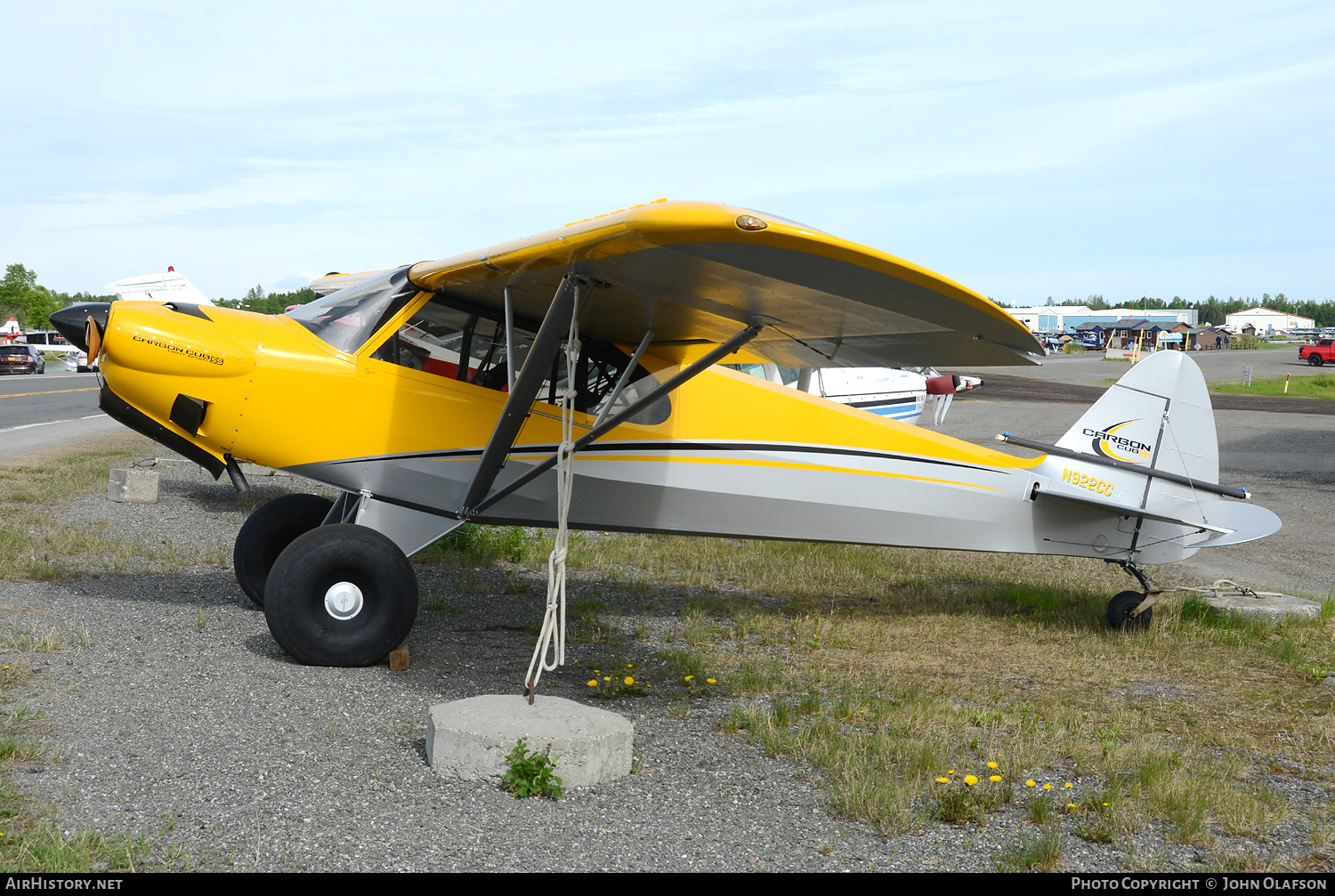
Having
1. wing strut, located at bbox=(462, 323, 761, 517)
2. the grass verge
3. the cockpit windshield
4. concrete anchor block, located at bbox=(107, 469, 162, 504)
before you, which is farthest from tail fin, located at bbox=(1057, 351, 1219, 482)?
concrete anchor block, located at bbox=(107, 469, 162, 504)

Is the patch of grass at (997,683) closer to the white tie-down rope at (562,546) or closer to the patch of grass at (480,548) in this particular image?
the patch of grass at (480,548)

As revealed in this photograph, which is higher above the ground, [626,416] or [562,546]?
[626,416]

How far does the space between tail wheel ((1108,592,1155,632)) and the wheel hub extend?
574 centimetres

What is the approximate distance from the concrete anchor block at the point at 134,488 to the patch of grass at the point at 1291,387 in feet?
127

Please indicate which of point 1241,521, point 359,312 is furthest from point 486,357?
point 1241,521

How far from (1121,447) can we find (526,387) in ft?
16.3

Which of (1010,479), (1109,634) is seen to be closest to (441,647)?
(1010,479)

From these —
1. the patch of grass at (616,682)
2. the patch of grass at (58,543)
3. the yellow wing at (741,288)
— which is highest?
the yellow wing at (741,288)

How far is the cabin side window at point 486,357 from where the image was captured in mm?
6352

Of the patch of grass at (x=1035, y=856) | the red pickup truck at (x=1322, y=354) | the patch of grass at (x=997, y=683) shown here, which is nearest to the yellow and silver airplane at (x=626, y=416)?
the patch of grass at (x=997, y=683)

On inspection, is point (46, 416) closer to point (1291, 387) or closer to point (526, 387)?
point (526, 387)

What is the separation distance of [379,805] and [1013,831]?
2603 millimetres

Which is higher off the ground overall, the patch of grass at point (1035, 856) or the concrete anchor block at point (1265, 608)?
the concrete anchor block at point (1265, 608)

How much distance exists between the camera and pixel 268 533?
283 inches
